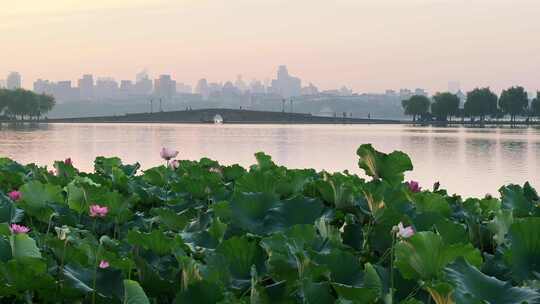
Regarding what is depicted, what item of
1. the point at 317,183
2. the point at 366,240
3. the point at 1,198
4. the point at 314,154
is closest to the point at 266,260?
the point at 366,240

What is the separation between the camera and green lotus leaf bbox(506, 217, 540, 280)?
58.8 inches

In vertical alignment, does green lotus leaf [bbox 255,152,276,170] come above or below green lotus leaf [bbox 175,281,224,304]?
above

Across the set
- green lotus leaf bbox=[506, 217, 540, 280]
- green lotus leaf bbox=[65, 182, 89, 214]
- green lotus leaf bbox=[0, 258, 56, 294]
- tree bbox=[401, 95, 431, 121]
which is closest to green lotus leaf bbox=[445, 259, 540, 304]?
green lotus leaf bbox=[506, 217, 540, 280]

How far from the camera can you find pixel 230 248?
58.8 inches

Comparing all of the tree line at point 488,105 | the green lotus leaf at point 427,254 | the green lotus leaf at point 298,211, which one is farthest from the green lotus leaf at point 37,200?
the tree line at point 488,105

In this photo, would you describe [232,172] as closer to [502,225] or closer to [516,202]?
[516,202]

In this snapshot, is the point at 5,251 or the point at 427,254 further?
the point at 5,251

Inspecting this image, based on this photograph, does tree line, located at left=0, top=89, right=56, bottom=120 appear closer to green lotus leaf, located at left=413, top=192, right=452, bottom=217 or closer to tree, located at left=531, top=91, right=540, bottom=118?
tree, located at left=531, top=91, right=540, bottom=118

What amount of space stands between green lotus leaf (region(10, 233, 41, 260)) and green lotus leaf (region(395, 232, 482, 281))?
85 cm

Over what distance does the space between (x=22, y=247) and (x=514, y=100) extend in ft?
358

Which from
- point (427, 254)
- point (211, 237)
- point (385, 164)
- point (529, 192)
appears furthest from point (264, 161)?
point (427, 254)

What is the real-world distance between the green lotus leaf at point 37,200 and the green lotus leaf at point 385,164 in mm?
1243

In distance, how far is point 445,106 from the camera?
106 m

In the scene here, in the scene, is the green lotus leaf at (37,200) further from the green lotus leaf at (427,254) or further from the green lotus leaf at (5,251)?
the green lotus leaf at (427,254)
